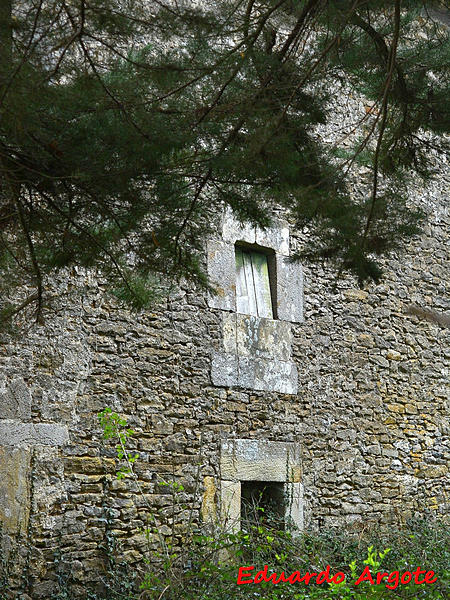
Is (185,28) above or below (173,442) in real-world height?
above

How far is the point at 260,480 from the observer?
6262mm

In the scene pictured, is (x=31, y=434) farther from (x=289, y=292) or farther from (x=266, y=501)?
(x=289, y=292)

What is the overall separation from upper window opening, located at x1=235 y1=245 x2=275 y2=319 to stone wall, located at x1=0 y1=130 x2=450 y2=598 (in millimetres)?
245

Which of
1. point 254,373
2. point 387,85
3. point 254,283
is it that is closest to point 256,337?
point 254,373

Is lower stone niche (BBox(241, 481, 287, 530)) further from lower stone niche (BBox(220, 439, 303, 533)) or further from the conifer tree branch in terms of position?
the conifer tree branch

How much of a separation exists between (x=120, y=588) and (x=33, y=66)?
361 centimetres

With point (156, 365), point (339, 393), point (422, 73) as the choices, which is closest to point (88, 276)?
point (156, 365)

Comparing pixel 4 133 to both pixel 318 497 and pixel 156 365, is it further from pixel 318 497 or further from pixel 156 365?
pixel 318 497

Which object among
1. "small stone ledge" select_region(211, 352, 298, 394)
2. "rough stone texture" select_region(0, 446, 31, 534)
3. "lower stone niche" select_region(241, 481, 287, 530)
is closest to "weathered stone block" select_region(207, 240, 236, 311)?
"small stone ledge" select_region(211, 352, 298, 394)

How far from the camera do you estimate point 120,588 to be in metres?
5.41

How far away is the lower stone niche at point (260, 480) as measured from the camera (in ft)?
20.0

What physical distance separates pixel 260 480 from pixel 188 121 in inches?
140

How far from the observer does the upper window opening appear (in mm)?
6613

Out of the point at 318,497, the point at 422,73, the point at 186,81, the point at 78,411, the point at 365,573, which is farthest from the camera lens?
the point at 318,497
